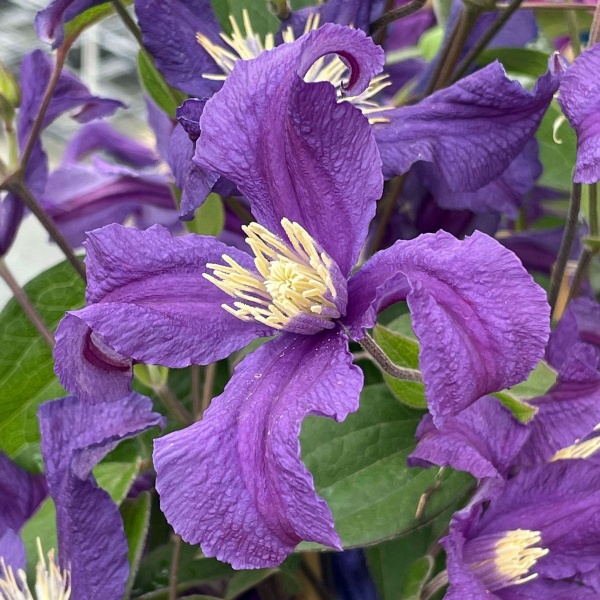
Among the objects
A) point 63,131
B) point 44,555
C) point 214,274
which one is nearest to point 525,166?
point 214,274

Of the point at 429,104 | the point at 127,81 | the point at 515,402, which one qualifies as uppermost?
the point at 429,104

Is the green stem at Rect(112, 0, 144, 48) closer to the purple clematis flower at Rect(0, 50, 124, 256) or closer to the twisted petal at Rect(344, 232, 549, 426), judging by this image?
the purple clematis flower at Rect(0, 50, 124, 256)

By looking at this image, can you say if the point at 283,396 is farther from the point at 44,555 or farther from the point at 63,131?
the point at 63,131

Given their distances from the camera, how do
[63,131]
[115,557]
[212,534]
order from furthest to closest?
[63,131] < [115,557] < [212,534]

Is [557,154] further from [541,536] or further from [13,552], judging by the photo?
[13,552]

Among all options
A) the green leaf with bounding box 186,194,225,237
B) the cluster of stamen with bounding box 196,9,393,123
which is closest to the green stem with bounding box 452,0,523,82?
the cluster of stamen with bounding box 196,9,393,123

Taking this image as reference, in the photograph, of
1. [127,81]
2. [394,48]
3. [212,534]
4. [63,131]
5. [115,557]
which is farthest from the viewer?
[127,81]
